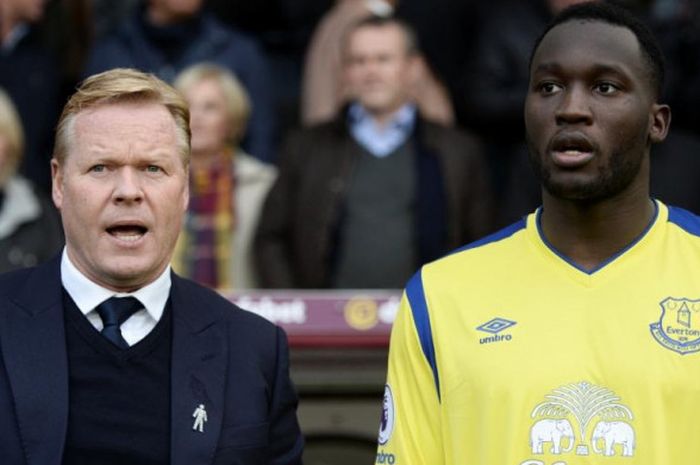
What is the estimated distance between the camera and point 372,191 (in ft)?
24.1

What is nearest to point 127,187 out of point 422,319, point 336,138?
point 422,319

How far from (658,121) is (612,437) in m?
0.77

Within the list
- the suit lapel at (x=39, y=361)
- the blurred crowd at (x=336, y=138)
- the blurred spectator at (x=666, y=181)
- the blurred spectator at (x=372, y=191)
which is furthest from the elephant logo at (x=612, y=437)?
the blurred spectator at (x=666, y=181)

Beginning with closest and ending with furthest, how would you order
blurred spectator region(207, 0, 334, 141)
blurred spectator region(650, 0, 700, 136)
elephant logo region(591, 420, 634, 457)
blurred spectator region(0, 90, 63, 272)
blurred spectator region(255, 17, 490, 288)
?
1. elephant logo region(591, 420, 634, 457)
2. blurred spectator region(0, 90, 63, 272)
3. blurred spectator region(255, 17, 490, 288)
4. blurred spectator region(650, 0, 700, 136)
5. blurred spectator region(207, 0, 334, 141)

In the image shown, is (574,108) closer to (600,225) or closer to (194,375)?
(600,225)

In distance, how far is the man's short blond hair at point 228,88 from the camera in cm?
771

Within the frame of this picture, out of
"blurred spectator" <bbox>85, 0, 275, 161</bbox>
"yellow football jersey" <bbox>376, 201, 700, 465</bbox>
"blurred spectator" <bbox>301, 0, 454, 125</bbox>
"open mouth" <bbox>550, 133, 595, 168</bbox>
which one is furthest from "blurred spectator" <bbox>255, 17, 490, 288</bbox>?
"open mouth" <bbox>550, 133, 595, 168</bbox>

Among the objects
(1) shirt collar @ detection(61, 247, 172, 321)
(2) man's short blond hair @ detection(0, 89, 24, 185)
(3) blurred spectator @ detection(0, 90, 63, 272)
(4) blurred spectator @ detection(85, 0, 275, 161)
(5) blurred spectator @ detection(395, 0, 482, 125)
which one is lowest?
(1) shirt collar @ detection(61, 247, 172, 321)

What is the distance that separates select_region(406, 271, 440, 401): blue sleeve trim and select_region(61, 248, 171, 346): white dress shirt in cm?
60

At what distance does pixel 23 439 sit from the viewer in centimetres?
391

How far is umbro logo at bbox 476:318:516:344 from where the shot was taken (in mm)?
4027

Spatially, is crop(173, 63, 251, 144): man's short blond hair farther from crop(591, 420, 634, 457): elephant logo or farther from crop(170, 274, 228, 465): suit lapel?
crop(591, 420, 634, 457): elephant logo

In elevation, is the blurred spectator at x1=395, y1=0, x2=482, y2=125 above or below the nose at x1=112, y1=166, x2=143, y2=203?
above

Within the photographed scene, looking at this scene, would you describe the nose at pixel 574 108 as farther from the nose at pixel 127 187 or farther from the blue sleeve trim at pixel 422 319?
the nose at pixel 127 187
